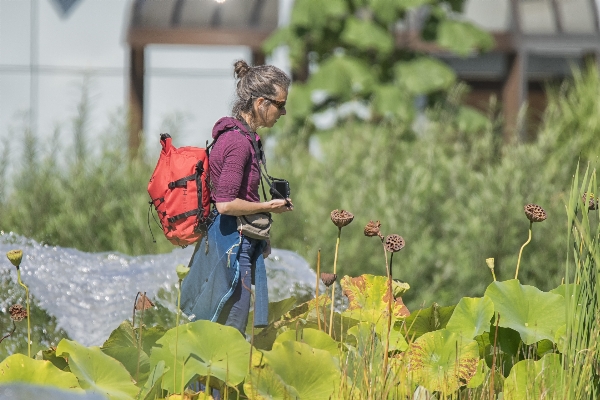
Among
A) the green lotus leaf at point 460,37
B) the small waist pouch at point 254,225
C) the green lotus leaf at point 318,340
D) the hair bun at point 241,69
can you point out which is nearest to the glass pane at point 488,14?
the green lotus leaf at point 460,37

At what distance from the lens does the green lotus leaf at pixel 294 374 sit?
2.32 meters

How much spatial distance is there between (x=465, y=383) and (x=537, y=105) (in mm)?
8075

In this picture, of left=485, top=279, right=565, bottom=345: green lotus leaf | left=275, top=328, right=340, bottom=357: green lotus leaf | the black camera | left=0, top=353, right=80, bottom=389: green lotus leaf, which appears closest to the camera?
left=0, top=353, right=80, bottom=389: green lotus leaf

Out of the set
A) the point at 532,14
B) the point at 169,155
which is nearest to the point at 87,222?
the point at 169,155

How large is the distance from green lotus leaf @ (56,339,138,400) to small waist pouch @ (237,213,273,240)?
0.62 meters

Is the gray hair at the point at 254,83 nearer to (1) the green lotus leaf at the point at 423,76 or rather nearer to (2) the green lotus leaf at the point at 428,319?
(2) the green lotus leaf at the point at 428,319

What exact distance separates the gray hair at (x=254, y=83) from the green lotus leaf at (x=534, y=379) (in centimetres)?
105

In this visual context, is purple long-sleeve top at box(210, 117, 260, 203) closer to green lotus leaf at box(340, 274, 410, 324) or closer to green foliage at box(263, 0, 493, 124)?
green lotus leaf at box(340, 274, 410, 324)

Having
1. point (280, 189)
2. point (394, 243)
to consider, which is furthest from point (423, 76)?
point (394, 243)

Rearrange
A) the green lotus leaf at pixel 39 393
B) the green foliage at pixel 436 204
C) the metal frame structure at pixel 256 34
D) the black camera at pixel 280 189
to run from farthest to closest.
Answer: the metal frame structure at pixel 256 34, the green foliage at pixel 436 204, the black camera at pixel 280 189, the green lotus leaf at pixel 39 393

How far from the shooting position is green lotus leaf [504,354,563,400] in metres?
2.45

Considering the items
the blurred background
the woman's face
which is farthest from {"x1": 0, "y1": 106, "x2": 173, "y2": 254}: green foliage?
the woman's face

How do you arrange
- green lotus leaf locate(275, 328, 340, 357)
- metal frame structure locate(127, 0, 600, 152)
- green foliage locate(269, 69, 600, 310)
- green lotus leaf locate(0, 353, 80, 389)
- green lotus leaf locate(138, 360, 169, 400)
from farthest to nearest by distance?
metal frame structure locate(127, 0, 600, 152) < green foliage locate(269, 69, 600, 310) < green lotus leaf locate(275, 328, 340, 357) < green lotus leaf locate(138, 360, 169, 400) < green lotus leaf locate(0, 353, 80, 389)

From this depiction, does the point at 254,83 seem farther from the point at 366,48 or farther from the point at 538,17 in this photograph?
the point at 538,17
